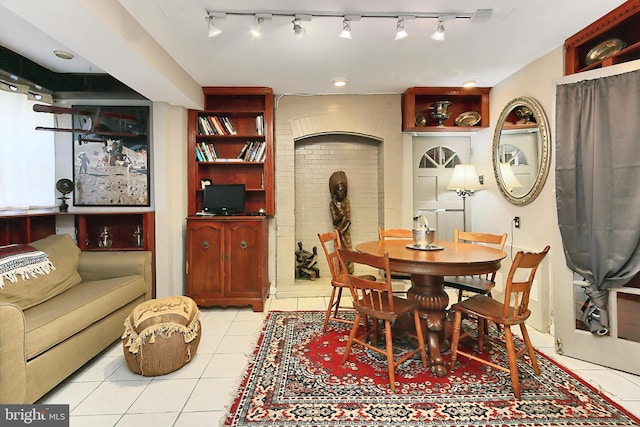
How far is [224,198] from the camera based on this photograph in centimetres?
367

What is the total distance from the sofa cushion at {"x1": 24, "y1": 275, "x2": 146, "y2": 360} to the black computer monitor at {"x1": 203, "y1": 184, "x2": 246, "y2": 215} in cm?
106

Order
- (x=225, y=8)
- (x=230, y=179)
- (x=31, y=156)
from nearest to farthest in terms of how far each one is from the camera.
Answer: (x=225, y=8) → (x=31, y=156) → (x=230, y=179)

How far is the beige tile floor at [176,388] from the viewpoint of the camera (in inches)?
69.8

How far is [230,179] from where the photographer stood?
157 inches

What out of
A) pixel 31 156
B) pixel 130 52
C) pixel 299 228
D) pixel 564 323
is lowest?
pixel 564 323

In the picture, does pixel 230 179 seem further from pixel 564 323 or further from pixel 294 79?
pixel 564 323

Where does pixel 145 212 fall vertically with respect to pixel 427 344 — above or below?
above

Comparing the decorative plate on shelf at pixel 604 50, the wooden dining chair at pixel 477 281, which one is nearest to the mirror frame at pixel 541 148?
the decorative plate on shelf at pixel 604 50

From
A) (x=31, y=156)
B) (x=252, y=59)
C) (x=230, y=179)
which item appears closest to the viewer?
(x=252, y=59)

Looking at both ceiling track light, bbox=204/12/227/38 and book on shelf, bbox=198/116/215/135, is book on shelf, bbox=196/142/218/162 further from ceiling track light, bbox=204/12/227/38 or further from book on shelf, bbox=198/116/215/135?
ceiling track light, bbox=204/12/227/38

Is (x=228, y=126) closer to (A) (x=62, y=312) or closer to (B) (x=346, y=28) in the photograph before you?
(B) (x=346, y=28)

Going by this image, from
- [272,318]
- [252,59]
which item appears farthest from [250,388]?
[252,59]

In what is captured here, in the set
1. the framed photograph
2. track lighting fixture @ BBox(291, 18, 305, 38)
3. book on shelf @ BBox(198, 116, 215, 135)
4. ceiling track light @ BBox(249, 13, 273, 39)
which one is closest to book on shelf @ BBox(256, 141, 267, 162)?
book on shelf @ BBox(198, 116, 215, 135)

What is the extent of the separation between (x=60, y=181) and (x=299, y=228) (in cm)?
272
